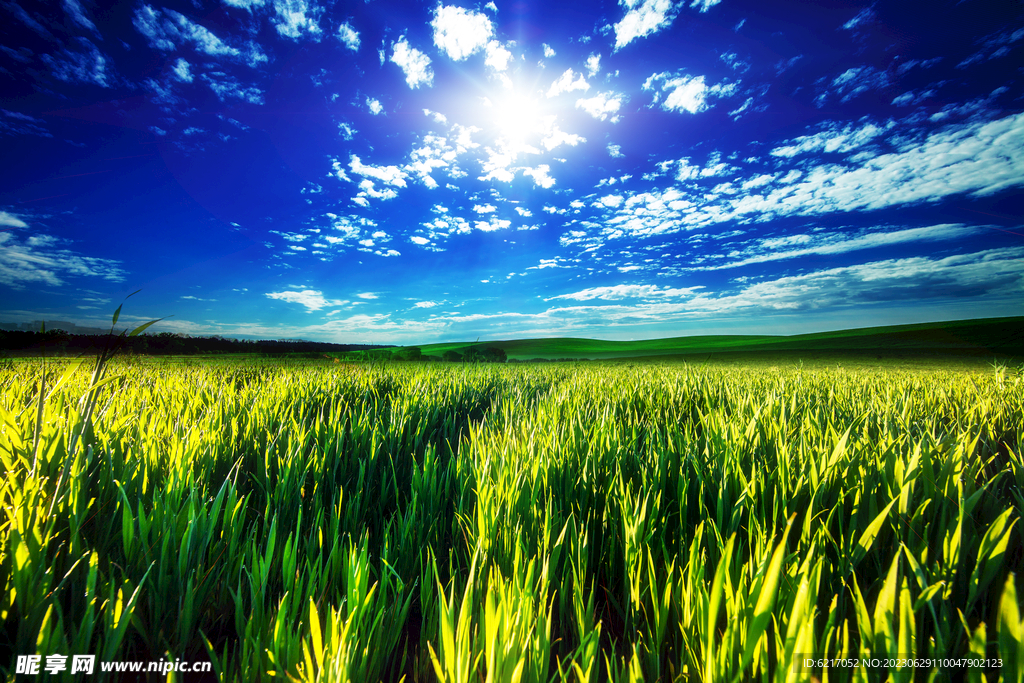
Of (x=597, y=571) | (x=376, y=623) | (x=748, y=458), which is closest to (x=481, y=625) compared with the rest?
(x=376, y=623)

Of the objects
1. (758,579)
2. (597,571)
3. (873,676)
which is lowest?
(597,571)

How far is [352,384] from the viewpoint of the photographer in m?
3.95

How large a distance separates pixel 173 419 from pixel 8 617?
1996 millimetres

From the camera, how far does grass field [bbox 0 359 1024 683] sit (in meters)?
0.68

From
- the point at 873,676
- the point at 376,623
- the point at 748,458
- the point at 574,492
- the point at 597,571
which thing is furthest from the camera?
the point at 748,458

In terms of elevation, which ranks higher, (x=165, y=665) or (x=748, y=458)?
(x=748, y=458)

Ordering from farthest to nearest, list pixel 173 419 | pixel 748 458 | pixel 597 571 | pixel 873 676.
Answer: pixel 173 419 → pixel 748 458 → pixel 597 571 → pixel 873 676

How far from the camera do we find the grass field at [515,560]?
0.68 meters

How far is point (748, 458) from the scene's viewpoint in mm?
1629

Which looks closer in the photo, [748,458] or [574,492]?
[574,492]

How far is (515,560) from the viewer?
0.85 meters

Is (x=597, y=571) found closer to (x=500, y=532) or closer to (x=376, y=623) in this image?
(x=500, y=532)

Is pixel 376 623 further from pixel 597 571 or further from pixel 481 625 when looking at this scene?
pixel 597 571

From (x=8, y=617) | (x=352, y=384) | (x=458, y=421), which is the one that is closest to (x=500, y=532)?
(x=8, y=617)
